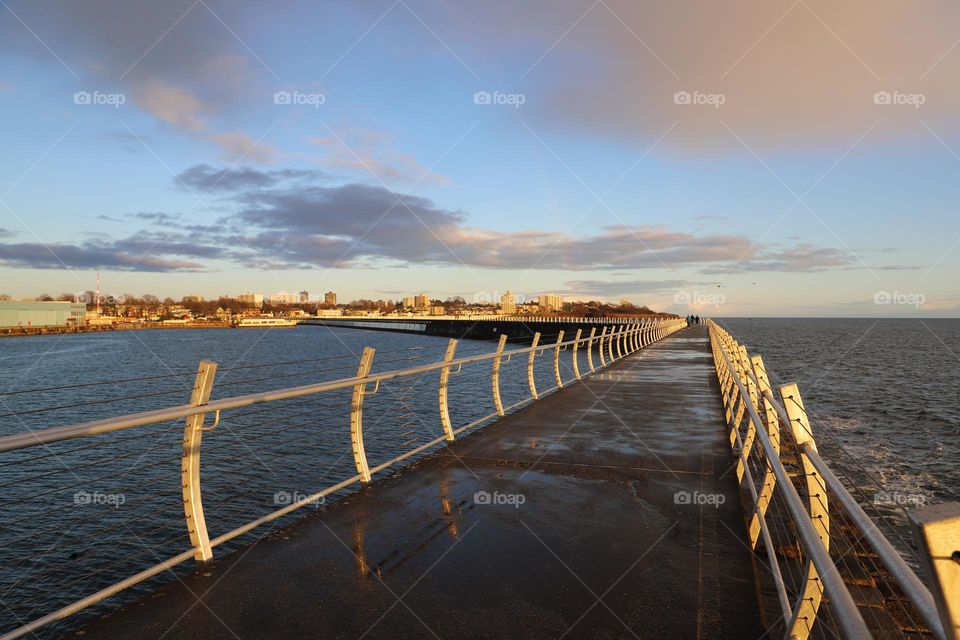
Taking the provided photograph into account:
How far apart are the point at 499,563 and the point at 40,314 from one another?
20710 cm

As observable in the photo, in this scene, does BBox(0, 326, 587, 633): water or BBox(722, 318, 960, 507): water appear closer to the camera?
BBox(0, 326, 587, 633): water

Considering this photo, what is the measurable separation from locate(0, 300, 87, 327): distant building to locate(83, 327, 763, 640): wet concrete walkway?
7542 inches

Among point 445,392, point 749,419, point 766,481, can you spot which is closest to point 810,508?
point 766,481

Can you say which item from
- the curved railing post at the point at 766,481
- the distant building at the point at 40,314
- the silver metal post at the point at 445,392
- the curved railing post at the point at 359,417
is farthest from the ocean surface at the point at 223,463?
the distant building at the point at 40,314

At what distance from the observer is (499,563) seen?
416cm

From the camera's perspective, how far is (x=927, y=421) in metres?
23.2

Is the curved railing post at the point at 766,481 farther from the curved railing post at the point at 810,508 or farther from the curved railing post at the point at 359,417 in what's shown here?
the curved railing post at the point at 359,417

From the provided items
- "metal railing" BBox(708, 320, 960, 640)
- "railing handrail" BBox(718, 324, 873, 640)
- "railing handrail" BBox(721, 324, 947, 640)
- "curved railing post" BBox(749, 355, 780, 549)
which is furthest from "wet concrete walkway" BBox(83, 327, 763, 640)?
"railing handrail" BBox(721, 324, 947, 640)

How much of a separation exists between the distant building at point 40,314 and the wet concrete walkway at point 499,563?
191574 mm

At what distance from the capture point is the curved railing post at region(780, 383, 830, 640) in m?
2.39

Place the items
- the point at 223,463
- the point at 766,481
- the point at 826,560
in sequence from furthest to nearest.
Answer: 1. the point at 223,463
2. the point at 766,481
3. the point at 826,560

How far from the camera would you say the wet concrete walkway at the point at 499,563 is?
3.32 m

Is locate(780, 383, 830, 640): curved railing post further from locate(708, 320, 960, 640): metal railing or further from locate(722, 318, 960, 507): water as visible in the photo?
locate(722, 318, 960, 507): water

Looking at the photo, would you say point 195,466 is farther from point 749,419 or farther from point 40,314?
point 40,314
